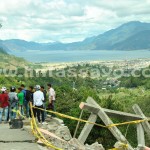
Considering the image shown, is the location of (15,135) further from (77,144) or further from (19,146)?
(77,144)

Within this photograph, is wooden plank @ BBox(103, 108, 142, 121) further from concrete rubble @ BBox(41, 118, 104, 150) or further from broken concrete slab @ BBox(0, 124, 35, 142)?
broken concrete slab @ BBox(0, 124, 35, 142)

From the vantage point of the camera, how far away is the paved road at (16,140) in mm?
12242

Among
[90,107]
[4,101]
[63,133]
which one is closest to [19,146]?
[90,107]


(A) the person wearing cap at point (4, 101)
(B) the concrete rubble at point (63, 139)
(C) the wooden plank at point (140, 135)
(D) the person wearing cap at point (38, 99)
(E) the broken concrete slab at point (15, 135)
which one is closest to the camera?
(B) the concrete rubble at point (63, 139)

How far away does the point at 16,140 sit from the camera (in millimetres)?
13445

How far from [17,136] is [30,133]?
69 centimetres

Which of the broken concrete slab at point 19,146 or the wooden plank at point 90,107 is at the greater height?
the wooden plank at point 90,107

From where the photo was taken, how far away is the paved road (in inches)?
482

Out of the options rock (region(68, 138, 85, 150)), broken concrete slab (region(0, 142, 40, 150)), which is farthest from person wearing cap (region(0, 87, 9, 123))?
rock (region(68, 138, 85, 150))

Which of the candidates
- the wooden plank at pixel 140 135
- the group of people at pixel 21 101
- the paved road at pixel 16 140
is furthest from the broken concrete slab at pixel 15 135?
the wooden plank at pixel 140 135

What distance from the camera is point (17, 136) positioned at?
558 inches

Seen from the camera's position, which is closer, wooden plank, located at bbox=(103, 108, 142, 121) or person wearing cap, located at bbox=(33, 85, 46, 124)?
wooden plank, located at bbox=(103, 108, 142, 121)

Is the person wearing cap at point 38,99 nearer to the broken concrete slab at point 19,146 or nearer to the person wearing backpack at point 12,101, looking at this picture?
the person wearing backpack at point 12,101

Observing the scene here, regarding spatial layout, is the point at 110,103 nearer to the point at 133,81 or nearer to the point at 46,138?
the point at 46,138
